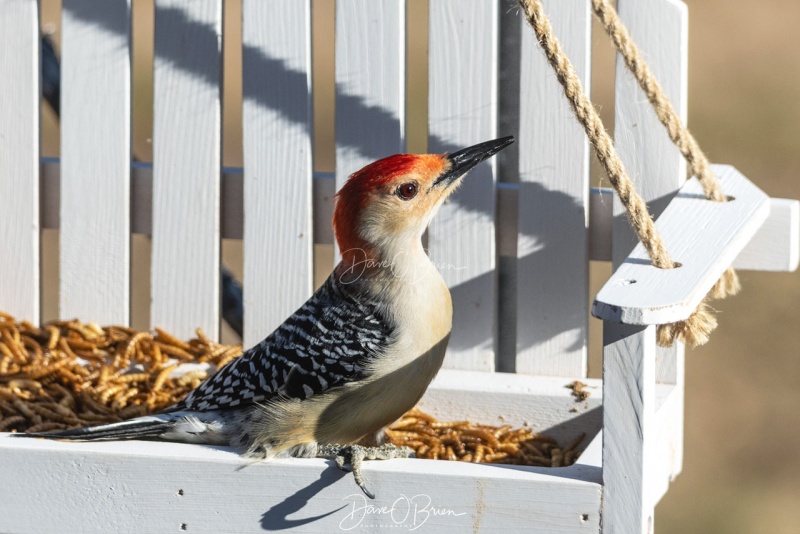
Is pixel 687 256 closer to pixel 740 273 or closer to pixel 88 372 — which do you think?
pixel 88 372

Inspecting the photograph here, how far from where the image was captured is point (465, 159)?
3.68 metres

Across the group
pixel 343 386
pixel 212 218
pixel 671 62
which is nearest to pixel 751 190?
pixel 671 62

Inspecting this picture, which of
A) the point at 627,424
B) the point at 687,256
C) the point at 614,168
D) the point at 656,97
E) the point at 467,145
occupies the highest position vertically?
the point at 656,97

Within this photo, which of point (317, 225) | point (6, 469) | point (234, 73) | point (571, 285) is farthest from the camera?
point (234, 73)

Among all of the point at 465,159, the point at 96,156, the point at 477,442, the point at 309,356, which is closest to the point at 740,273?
the point at 477,442

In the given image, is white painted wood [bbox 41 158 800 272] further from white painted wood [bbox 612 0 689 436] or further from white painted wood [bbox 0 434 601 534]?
white painted wood [bbox 0 434 601 534]

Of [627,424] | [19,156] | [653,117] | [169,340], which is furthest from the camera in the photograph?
[19,156]

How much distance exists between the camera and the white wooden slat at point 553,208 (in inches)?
167

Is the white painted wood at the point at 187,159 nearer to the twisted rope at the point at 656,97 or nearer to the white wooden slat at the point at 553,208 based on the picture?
the white wooden slat at the point at 553,208

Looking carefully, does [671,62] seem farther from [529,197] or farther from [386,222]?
[386,222]

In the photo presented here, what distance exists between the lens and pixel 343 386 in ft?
11.7

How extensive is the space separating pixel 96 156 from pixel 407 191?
1.56 metres

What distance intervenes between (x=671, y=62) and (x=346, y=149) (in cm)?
120

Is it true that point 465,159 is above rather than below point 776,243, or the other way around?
above
